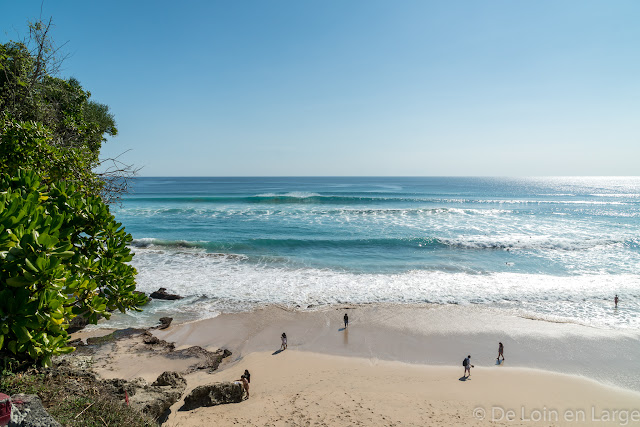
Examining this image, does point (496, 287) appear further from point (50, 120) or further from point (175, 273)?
point (50, 120)

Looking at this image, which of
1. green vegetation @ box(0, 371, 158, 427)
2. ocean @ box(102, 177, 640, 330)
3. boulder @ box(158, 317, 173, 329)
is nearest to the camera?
green vegetation @ box(0, 371, 158, 427)

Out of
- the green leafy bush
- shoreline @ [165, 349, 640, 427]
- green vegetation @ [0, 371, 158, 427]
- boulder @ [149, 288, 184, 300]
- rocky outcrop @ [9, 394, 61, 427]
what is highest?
the green leafy bush

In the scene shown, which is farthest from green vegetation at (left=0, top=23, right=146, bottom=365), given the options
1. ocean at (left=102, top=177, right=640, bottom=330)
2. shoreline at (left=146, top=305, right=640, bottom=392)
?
shoreline at (left=146, top=305, right=640, bottom=392)

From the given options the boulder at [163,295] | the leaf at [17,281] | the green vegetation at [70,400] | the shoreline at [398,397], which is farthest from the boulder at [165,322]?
the leaf at [17,281]

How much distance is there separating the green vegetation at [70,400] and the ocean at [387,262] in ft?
11.9

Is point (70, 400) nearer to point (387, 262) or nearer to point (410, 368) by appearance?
point (410, 368)

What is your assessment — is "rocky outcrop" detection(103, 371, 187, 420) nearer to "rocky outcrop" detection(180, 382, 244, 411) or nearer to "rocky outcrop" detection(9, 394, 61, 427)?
"rocky outcrop" detection(180, 382, 244, 411)

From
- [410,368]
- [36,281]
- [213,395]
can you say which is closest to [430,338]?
[410,368]

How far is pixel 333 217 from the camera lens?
40.2 meters

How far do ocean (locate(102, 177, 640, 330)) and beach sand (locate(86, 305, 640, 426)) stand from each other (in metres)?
1.57

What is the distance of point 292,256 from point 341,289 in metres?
6.85

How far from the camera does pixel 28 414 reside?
369 cm

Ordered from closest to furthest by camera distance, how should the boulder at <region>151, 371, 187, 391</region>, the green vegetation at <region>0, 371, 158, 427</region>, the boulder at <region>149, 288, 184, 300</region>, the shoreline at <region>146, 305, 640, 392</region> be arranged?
the green vegetation at <region>0, 371, 158, 427</region>, the boulder at <region>151, 371, 187, 391</region>, the shoreline at <region>146, 305, 640, 392</region>, the boulder at <region>149, 288, 184, 300</region>

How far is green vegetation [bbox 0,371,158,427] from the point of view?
432cm
